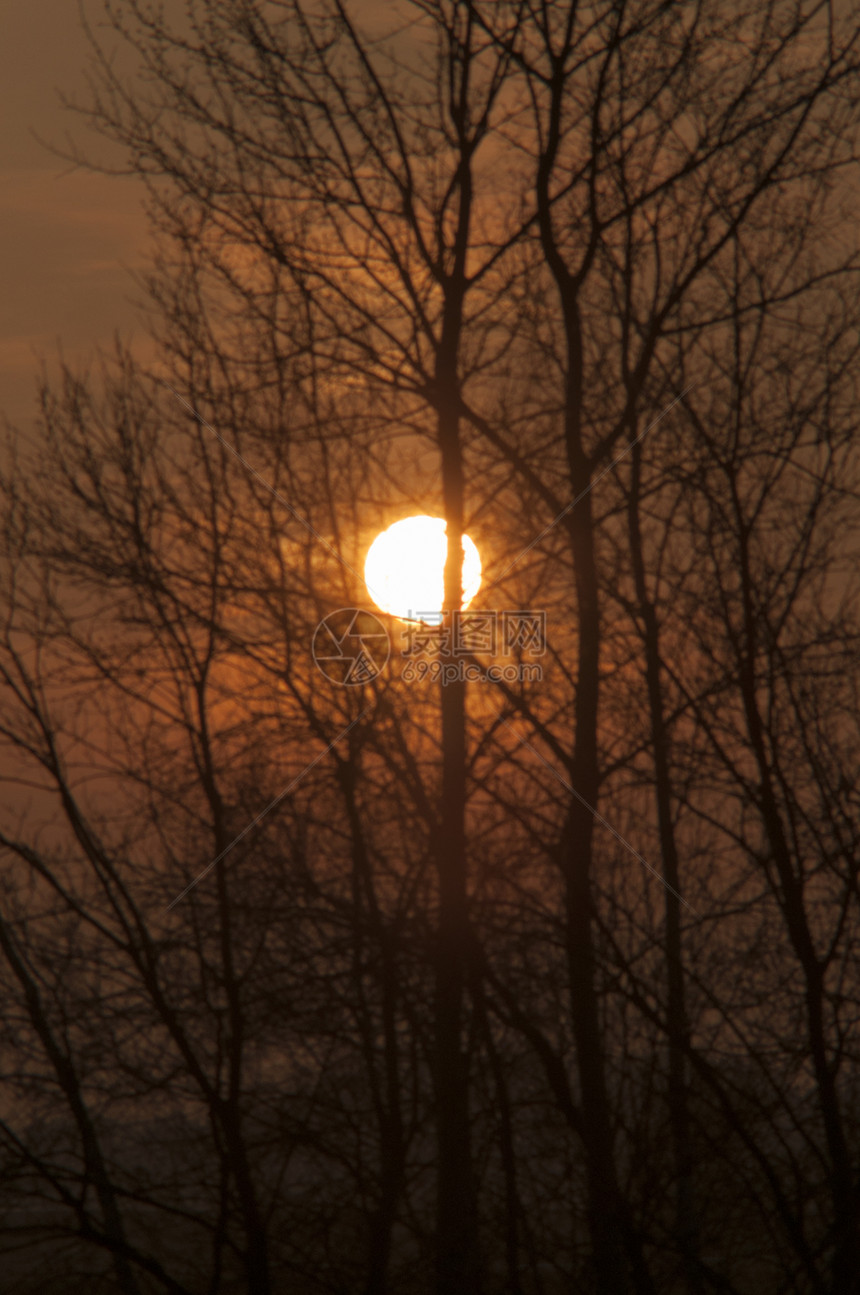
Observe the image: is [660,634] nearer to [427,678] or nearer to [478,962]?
[427,678]

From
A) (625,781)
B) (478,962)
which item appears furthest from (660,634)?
(478,962)

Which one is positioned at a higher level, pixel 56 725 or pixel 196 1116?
pixel 56 725

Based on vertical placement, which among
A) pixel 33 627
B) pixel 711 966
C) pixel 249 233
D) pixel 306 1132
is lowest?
pixel 306 1132

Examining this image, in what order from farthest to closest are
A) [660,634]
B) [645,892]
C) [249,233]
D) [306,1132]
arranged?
[645,892] < [660,634] < [306,1132] < [249,233]

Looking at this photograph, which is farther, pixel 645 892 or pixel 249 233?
pixel 645 892

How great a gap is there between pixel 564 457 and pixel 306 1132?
13.9ft

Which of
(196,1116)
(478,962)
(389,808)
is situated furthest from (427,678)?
(196,1116)

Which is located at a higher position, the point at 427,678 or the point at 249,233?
the point at 249,233

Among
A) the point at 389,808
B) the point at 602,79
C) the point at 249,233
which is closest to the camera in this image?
the point at 602,79

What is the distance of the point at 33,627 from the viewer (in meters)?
7.48

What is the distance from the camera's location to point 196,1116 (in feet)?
29.2

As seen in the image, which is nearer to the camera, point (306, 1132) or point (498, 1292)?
point (498, 1292)

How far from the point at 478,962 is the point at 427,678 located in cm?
224

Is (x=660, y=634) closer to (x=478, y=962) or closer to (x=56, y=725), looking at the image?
(x=478, y=962)
